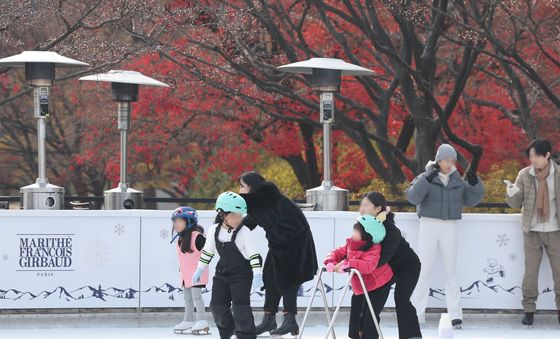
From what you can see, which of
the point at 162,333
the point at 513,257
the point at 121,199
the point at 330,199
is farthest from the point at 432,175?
the point at 121,199

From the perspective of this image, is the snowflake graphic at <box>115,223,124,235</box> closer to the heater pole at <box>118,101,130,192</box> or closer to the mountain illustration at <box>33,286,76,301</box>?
the mountain illustration at <box>33,286,76,301</box>

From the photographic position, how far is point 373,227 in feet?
34.5

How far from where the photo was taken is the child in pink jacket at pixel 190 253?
12641 millimetres

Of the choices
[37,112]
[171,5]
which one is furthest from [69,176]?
[37,112]

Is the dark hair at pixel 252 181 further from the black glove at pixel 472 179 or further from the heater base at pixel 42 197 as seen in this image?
the heater base at pixel 42 197

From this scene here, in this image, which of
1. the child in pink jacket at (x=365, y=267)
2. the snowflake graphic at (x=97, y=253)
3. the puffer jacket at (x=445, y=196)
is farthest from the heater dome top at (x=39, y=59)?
the child in pink jacket at (x=365, y=267)

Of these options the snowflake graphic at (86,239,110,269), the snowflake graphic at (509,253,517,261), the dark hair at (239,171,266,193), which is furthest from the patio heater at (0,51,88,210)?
the snowflake graphic at (509,253,517,261)

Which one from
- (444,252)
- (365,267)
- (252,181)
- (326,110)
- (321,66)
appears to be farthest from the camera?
(326,110)

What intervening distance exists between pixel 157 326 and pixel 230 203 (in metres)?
3.31

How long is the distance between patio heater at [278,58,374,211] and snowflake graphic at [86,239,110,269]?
247 cm

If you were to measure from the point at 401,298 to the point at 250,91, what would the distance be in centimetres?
1150

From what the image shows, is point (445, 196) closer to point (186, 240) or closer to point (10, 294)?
point (186, 240)

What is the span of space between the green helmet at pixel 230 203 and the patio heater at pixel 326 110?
12.2 ft

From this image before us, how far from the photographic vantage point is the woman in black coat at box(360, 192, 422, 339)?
35.0ft
